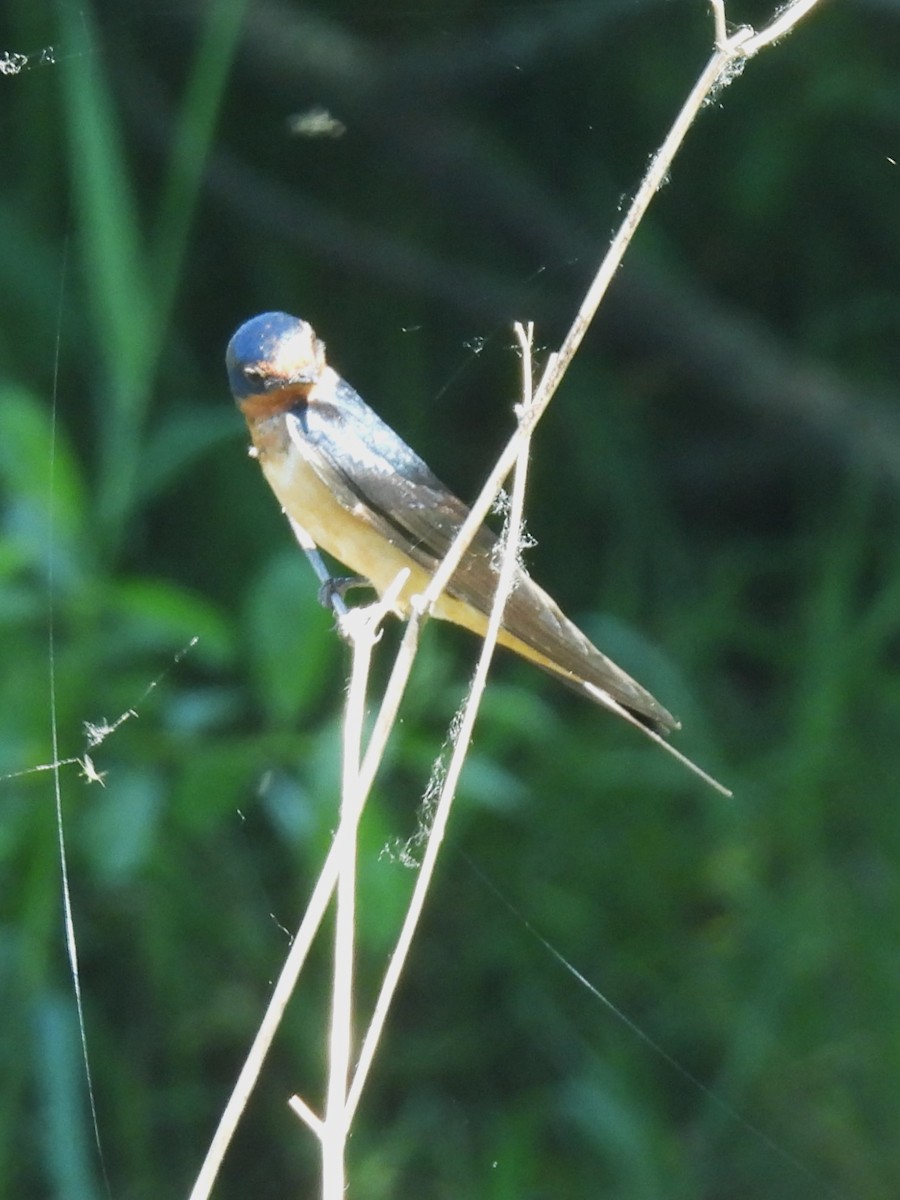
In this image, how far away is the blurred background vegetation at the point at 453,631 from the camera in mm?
2266

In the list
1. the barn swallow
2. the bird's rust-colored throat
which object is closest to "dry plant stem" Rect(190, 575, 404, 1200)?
the barn swallow

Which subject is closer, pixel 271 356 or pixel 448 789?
pixel 448 789

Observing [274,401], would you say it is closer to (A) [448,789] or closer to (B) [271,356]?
(B) [271,356]

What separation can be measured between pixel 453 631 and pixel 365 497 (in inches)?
48.8

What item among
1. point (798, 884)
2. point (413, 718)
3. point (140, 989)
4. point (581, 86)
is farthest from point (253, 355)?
point (581, 86)

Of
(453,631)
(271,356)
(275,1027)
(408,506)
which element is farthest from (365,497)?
(453,631)

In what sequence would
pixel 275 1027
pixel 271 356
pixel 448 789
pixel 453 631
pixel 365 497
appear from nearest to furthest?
pixel 275 1027 → pixel 448 789 → pixel 271 356 → pixel 365 497 → pixel 453 631

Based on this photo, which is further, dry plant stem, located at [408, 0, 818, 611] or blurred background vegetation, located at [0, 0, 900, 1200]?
blurred background vegetation, located at [0, 0, 900, 1200]

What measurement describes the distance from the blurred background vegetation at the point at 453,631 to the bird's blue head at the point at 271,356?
64 centimetres

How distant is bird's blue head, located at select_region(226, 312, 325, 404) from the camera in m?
1.45

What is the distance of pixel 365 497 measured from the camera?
5.27 ft

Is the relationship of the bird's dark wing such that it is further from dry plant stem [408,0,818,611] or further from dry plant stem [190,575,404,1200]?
dry plant stem [190,575,404,1200]

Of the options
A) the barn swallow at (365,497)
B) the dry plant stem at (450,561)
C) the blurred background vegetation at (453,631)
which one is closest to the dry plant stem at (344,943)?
the dry plant stem at (450,561)

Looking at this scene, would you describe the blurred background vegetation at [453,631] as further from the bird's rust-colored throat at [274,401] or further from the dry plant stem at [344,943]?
the dry plant stem at [344,943]
